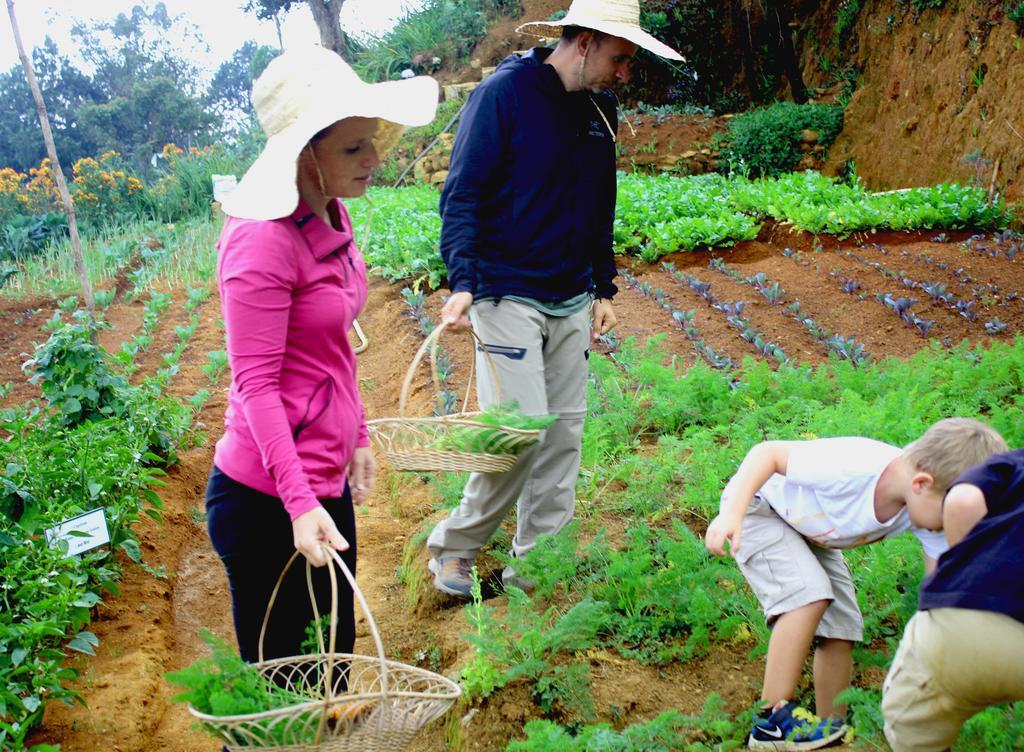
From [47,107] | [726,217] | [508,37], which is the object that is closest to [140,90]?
[47,107]

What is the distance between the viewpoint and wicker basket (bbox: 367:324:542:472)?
9.49 feet

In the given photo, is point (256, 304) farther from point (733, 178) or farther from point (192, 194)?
point (192, 194)

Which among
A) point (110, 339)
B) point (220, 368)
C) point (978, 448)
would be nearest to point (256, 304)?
point (978, 448)

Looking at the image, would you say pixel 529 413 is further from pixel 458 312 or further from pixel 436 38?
pixel 436 38

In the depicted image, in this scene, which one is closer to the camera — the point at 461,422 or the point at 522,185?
the point at 461,422

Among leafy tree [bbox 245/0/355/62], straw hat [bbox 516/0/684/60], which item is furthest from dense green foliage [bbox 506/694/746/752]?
leafy tree [bbox 245/0/355/62]

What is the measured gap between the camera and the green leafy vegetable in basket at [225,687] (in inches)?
80.8

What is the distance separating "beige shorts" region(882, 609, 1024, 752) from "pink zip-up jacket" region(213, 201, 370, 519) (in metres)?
1.34

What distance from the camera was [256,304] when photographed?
209 cm

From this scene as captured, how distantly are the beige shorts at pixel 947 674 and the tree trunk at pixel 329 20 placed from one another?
67.7ft

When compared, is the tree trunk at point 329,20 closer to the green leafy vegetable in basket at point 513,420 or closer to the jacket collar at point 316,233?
the green leafy vegetable in basket at point 513,420

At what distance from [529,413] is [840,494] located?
122 centimetres

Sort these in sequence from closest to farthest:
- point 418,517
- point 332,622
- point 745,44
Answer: point 332,622 < point 418,517 < point 745,44

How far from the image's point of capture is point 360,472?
8.60 ft
